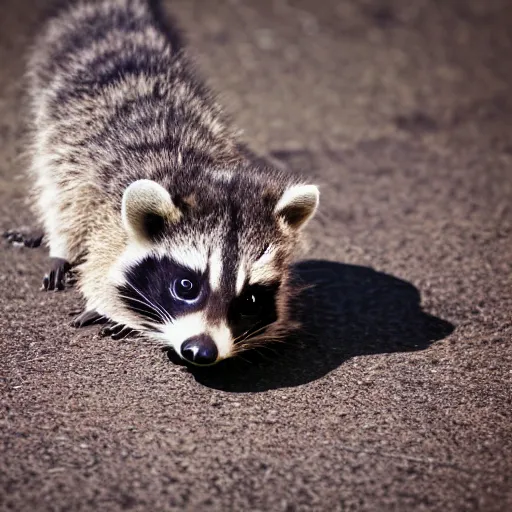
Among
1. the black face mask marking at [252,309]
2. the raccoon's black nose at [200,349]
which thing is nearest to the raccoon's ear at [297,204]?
the black face mask marking at [252,309]

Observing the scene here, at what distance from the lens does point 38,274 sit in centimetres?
423

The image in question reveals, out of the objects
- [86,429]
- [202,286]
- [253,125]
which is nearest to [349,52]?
[253,125]

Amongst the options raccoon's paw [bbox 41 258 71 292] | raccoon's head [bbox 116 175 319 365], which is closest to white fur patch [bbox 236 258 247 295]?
raccoon's head [bbox 116 175 319 365]

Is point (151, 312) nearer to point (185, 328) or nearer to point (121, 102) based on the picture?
point (185, 328)

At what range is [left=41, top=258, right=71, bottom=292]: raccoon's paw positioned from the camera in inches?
161

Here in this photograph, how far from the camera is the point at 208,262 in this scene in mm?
3336

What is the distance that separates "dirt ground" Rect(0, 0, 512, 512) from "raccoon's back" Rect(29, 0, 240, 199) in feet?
2.14

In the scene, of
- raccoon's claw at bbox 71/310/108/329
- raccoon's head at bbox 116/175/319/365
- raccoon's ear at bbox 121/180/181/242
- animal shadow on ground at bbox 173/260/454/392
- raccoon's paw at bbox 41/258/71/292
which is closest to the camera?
raccoon's head at bbox 116/175/319/365

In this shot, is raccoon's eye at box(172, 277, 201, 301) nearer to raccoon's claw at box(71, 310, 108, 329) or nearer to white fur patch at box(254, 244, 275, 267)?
white fur patch at box(254, 244, 275, 267)

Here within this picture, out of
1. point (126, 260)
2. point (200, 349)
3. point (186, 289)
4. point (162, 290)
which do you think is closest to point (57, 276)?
point (126, 260)

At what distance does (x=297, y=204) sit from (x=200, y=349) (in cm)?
92

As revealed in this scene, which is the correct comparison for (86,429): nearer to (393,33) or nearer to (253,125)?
(253,125)

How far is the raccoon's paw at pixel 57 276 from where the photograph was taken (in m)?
4.10

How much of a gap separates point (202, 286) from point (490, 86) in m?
4.89
